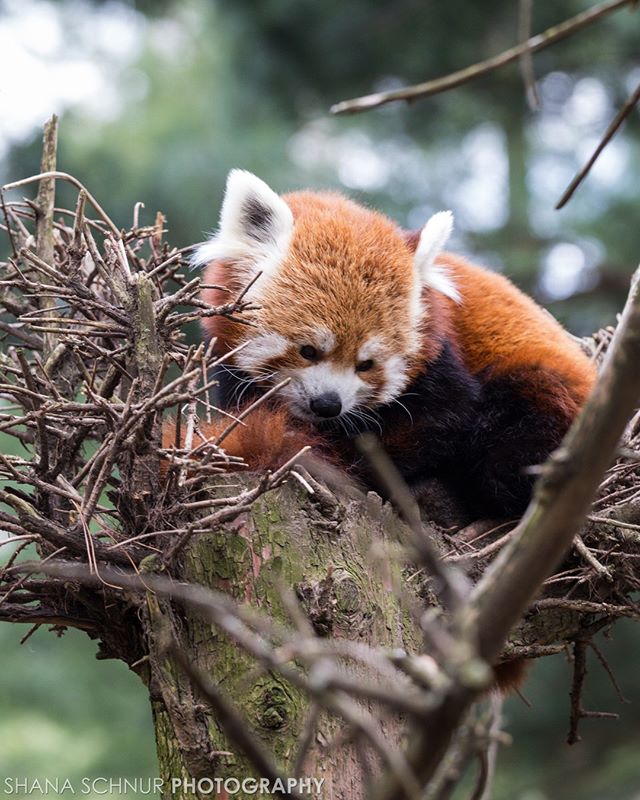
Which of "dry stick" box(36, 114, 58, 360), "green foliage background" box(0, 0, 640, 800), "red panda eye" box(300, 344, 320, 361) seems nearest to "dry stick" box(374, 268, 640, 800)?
"red panda eye" box(300, 344, 320, 361)

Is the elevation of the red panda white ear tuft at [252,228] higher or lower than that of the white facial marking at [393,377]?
higher

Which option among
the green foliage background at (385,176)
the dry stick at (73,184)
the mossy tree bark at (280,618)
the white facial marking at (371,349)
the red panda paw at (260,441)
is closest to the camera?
the mossy tree bark at (280,618)

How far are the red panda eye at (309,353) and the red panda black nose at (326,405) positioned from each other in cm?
15

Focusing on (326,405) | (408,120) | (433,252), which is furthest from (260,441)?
(408,120)

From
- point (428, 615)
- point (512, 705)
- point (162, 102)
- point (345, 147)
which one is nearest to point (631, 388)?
point (428, 615)

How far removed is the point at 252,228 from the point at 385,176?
6.65 m

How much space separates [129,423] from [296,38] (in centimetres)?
659

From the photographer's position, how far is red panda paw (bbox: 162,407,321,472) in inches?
103

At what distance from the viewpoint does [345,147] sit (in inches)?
500

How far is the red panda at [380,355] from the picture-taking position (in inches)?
121

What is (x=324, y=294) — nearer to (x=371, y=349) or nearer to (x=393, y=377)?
(x=371, y=349)

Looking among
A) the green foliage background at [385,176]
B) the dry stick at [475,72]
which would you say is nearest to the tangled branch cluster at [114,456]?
the dry stick at [475,72]

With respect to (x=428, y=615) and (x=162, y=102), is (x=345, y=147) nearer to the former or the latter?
(x=162, y=102)

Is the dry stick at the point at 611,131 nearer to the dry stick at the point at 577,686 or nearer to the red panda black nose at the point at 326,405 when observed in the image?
the red panda black nose at the point at 326,405
